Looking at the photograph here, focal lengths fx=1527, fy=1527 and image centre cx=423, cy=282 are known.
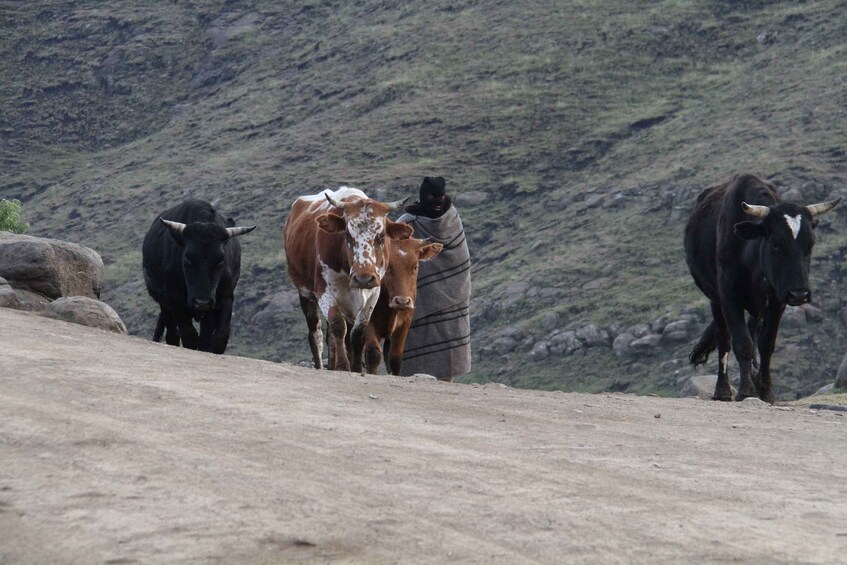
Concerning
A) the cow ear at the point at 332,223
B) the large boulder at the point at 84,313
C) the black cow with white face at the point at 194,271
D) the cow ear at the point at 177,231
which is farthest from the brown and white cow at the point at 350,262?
the large boulder at the point at 84,313

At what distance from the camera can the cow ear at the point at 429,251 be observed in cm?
1258

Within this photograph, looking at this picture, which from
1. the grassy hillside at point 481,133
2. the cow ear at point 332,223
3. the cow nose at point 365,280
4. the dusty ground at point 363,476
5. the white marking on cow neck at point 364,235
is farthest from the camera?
the grassy hillside at point 481,133

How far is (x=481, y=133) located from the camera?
3866 cm

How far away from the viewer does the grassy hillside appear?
28.0 metres

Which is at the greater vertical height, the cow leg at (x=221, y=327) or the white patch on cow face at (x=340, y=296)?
the white patch on cow face at (x=340, y=296)

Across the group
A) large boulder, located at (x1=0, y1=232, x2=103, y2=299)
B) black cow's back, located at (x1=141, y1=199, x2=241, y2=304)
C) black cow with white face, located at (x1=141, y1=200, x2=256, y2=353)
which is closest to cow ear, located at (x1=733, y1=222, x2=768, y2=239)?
black cow with white face, located at (x1=141, y1=200, x2=256, y2=353)

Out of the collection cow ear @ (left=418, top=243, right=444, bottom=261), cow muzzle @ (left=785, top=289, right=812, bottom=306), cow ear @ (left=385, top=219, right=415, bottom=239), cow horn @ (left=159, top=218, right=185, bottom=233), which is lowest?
cow muzzle @ (left=785, top=289, right=812, bottom=306)

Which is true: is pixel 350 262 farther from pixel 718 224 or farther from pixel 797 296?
pixel 718 224

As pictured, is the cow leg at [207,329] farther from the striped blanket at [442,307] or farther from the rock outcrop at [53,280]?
the striped blanket at [442,307]

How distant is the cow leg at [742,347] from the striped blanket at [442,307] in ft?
8.13

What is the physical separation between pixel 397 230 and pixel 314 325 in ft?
7.93

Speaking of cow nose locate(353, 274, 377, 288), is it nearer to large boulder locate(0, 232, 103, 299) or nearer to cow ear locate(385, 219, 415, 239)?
cow ear locate(385, 219, 415, 239)

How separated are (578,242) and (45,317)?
1944 centimetres

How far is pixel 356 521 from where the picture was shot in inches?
223
